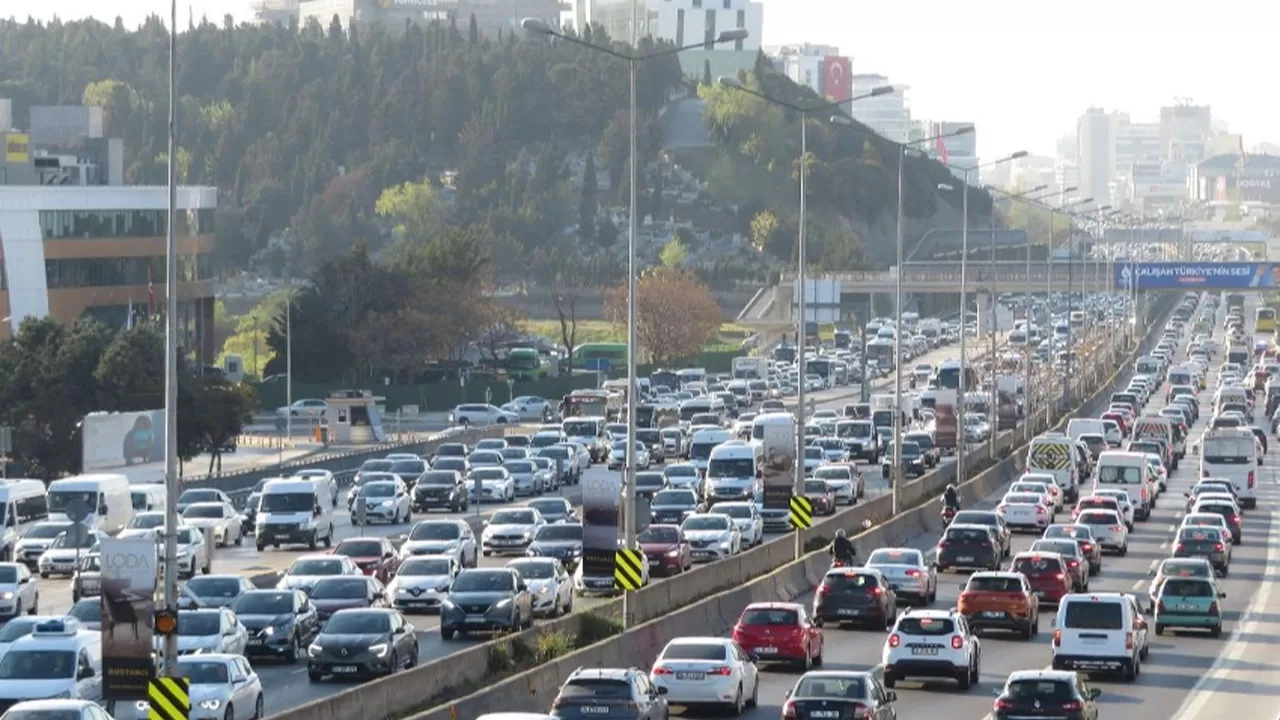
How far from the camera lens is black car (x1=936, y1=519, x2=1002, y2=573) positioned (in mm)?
54812

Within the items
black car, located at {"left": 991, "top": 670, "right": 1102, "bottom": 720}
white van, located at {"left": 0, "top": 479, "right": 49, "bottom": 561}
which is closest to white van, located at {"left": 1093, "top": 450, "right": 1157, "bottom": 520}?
white van, located at {"left": 0, "top": 479, "right": 49, "bottom": 561}

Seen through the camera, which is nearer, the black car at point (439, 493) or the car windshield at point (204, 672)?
the car windshield at point (204, 672)

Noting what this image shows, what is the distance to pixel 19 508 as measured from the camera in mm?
58844

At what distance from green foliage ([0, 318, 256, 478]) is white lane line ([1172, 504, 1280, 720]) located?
39833mm

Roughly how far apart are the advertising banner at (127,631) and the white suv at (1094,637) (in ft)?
50.1

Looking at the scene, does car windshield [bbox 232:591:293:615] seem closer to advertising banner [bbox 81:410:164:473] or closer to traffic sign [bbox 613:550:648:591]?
traffic sign [bbox 613:550:648:591]

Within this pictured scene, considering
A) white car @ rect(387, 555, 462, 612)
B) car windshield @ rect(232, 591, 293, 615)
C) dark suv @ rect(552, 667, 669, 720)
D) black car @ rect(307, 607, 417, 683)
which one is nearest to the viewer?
dark suv @ rect(552, 667, 669, 720)

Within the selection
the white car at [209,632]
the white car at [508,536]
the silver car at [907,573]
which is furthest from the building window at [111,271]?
the white car at [209,632]

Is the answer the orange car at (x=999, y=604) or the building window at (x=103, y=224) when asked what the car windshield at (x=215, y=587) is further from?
the building window at (x=103, y=224)

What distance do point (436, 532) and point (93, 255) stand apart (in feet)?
232

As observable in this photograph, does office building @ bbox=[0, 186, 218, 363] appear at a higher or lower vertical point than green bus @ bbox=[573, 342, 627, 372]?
higher

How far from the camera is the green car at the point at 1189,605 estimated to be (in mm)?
44719

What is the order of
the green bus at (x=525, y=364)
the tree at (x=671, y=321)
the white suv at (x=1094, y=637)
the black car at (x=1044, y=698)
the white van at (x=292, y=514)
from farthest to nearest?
1. the tree at (x=671, y=321)
2. the green bus at (x=525, y=364)
3. the white van at (x=292, y=514)
4. the white suv at (x=1094, y=637)
5. the black car at (x=1044, y=698)

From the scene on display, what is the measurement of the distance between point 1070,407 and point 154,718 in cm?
10035
